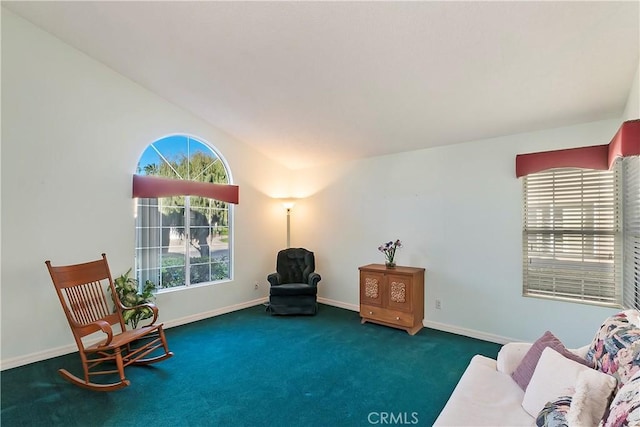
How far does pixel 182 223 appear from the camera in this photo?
167 inches

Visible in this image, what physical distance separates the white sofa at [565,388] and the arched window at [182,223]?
369cm

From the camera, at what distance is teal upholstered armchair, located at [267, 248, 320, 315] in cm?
432

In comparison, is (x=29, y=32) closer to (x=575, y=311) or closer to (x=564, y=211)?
(x=564, y=211)

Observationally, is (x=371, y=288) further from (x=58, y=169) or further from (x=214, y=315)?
(x=58, y=169)

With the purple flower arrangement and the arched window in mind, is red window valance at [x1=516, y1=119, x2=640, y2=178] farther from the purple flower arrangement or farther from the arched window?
the arched window

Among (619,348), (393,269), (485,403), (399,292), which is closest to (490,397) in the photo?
(485,403)

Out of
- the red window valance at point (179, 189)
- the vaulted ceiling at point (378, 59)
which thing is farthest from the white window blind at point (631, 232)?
the red window valance at point (179, 189)

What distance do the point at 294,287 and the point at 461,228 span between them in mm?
2382

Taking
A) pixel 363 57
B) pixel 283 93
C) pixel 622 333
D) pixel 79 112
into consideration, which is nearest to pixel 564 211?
pixel 622 333

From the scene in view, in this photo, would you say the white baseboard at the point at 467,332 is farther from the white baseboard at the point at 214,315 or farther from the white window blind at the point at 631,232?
the white window blind at the point at 631,232

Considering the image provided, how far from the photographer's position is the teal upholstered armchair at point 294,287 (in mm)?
4324

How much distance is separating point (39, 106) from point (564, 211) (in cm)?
543

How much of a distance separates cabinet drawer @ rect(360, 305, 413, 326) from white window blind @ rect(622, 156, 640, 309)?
77.3 inches

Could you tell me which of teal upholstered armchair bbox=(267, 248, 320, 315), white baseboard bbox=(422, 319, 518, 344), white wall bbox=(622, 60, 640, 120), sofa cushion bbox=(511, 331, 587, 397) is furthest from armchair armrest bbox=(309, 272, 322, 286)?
white wall bbox=(622, 60, 640, 120)
